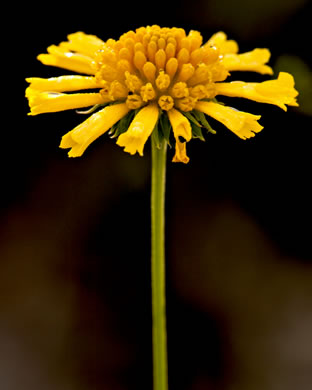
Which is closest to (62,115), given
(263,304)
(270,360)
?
(263,304)

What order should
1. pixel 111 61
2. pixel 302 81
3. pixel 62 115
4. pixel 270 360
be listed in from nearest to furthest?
1. pixel 111 61
2. pixel 302 81
3. pixel 270 360
4. pixel 62 115

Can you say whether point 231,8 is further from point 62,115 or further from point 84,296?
point 84,296

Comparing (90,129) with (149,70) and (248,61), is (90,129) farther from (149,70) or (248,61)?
(248,61)

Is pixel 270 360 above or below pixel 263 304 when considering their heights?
below

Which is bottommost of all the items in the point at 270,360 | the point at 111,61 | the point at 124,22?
the point at 270,360

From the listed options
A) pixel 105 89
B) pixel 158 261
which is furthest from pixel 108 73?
pixel 158 261

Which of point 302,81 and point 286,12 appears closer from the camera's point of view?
point 302,81

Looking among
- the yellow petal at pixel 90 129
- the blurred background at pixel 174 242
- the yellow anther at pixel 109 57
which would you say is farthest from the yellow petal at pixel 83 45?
the blurred background at pixel 174 242

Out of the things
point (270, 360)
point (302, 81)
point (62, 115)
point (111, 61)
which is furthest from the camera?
point (62, 115)
